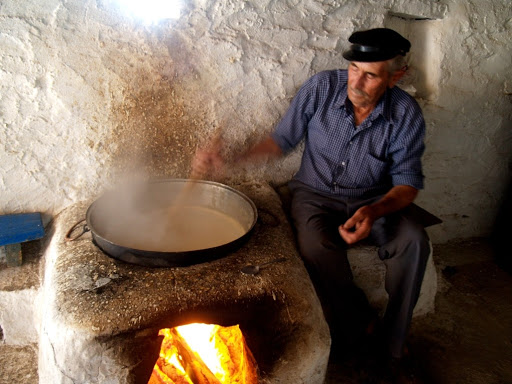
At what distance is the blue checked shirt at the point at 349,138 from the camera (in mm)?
2297

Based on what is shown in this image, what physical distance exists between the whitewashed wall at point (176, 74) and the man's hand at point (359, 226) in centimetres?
83

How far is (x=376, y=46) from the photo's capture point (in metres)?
2.04

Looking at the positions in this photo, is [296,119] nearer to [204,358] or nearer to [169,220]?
[169,220]

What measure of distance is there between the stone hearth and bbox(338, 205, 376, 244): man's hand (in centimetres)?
31

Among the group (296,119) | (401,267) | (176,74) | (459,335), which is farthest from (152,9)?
(459,335)

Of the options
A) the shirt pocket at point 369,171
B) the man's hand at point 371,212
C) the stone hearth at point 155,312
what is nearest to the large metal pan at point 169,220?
the stone hearth at point 155,312

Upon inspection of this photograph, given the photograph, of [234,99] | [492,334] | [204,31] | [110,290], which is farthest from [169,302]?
[492,334]

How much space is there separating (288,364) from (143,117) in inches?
62.9

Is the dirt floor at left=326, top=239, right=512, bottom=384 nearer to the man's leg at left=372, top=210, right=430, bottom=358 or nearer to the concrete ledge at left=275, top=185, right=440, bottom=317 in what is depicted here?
the concrete ledge at left=275, top=185, right=440, bottom=317

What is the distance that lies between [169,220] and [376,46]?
1.44m

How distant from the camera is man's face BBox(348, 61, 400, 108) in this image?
2.10 m

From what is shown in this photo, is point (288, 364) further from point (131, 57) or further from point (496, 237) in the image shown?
point (496, 237)

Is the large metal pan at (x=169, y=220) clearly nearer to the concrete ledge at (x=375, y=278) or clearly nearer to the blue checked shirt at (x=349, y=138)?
the blue checked shirt at (x=349, y=138)

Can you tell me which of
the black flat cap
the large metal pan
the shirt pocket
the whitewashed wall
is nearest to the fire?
the large metal pan
